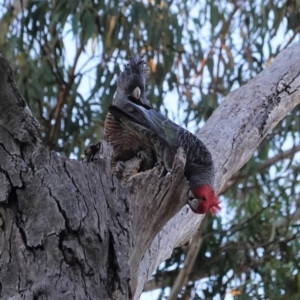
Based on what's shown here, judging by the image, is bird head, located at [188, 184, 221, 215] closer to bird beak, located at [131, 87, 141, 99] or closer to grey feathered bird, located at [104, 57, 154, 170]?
grey feathered bird, located at [104, 57, 154, 170]

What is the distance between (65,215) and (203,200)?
1073 millimetres

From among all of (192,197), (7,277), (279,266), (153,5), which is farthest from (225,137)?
(153,5)

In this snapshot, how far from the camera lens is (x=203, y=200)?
2.75 m

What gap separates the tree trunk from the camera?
1713 mm

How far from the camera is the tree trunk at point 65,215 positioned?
5.62 feet

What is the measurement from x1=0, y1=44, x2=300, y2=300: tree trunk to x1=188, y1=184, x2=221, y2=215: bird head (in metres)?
0.56

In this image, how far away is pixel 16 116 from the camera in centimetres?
188

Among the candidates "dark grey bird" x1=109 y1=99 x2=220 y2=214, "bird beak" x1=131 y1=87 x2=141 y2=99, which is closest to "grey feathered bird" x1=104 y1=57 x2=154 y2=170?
"bird beak" x1=131 y1=87 x2=141 y2=99

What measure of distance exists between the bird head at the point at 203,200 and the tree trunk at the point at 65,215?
1.83ft

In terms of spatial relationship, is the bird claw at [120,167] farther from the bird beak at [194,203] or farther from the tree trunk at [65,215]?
the tree trunk at [65,215]

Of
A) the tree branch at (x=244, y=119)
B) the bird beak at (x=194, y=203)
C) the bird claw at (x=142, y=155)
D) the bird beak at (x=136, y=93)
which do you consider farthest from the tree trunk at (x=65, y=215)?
the bird beak at (x=136, y=93)

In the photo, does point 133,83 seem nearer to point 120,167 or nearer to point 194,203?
point 120,167

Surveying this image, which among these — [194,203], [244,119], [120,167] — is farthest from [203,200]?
[244,119]

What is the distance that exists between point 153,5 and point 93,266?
A: 3.81 meters
